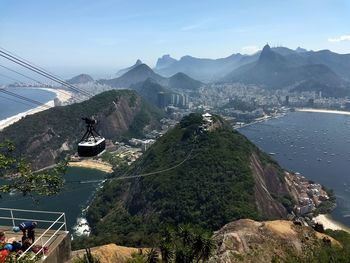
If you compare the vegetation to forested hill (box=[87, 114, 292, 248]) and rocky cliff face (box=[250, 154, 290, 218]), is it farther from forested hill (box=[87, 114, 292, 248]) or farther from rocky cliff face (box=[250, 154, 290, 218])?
rocky cliff face (box=[250, 154, 290, 218])

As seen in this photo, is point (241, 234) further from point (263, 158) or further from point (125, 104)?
point (125, 104)

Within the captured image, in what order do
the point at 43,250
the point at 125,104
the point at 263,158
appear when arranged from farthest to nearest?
the point at 125,104 < the point at 263,158 < the point at 43,250

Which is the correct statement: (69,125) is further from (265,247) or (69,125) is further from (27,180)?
(27,180)

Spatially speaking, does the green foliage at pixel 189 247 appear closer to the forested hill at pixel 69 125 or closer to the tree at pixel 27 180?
the tree at pixel 27 180

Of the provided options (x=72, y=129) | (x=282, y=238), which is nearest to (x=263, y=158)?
(x=282, y=238)

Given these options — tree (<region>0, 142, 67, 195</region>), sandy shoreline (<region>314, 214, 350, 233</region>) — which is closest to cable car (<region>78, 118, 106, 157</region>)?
tree (<region>0, 142, 67, 195</region>)

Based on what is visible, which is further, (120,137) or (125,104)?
(125,104)

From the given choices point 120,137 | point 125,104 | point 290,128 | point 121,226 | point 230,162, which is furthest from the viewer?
point 290,128
